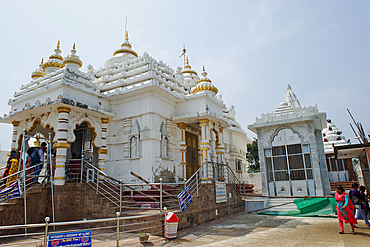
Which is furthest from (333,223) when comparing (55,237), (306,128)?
(55,237)

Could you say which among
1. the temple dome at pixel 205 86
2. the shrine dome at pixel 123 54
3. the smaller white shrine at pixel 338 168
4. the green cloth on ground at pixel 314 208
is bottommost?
the green cloth on ground at pixel 314 208

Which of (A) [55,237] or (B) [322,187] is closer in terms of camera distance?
(A) [55,237]

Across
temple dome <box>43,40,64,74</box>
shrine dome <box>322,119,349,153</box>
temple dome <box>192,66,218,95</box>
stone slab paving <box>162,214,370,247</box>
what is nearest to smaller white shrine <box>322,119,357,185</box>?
shrine dome <box>322,119,349,153</box>

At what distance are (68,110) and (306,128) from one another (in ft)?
36.8

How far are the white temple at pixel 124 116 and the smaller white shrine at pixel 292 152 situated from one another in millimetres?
2871

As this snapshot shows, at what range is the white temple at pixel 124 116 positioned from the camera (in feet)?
32.4

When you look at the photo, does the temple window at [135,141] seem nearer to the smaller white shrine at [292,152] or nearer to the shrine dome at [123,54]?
the shrine dome at [123,54]

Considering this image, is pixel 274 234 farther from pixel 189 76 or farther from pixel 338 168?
pixel 189 76

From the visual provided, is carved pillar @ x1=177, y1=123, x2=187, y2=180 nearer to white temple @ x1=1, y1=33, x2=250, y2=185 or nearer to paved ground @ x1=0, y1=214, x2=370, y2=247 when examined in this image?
white temple @ x1=1, y1=33, x2=250, y2=185

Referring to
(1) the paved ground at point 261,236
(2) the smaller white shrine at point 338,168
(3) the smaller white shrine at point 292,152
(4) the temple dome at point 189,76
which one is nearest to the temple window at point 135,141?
(1) the paved ground at point 261,236

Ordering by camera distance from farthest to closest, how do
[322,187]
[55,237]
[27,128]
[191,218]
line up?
1. [322,187]
2. [27,128]
3. [191,218]
4. [55,237]

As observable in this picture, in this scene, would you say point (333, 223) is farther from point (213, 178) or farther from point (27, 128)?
point (27, 128)

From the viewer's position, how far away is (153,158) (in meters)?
10.2

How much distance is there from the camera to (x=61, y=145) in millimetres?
9047
